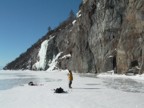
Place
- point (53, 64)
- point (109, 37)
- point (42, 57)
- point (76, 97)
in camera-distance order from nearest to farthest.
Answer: point (76, 97)
point (109, 37)
point (53, 64)
point (42, 57)

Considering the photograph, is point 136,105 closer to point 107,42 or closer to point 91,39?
point 107,42

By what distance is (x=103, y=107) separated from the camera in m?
13.3

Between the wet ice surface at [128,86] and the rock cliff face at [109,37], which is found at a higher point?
the rock cliff face at [109,37]

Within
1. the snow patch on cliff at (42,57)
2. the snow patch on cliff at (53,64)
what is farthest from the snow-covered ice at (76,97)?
the snow patch on cliff at (42,57)

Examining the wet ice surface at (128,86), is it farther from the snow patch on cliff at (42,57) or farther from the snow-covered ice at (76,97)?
the snow patch on cliff at (42,57)

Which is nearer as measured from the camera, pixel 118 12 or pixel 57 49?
pixel 118 12

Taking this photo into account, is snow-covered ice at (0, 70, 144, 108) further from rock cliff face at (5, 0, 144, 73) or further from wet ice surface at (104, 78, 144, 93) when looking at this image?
rock cliff face at (5, 0, 144, 73)

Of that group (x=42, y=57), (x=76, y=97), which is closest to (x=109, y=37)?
(x=76, y=97)

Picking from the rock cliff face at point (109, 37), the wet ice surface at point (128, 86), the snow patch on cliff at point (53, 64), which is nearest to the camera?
the wet ice surface at point (128, 86)

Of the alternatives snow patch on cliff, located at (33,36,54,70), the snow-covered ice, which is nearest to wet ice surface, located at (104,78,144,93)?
the snow-covered ice

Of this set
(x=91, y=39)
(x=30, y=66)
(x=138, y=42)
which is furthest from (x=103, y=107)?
(x=30, y=66)

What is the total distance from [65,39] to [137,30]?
66038 millimetres

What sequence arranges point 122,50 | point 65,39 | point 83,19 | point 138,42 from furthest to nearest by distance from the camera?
point 65,39 < point 83,19 < point 122,50 < point 138,42

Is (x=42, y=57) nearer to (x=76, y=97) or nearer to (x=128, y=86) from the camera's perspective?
(x=128, y=86)
